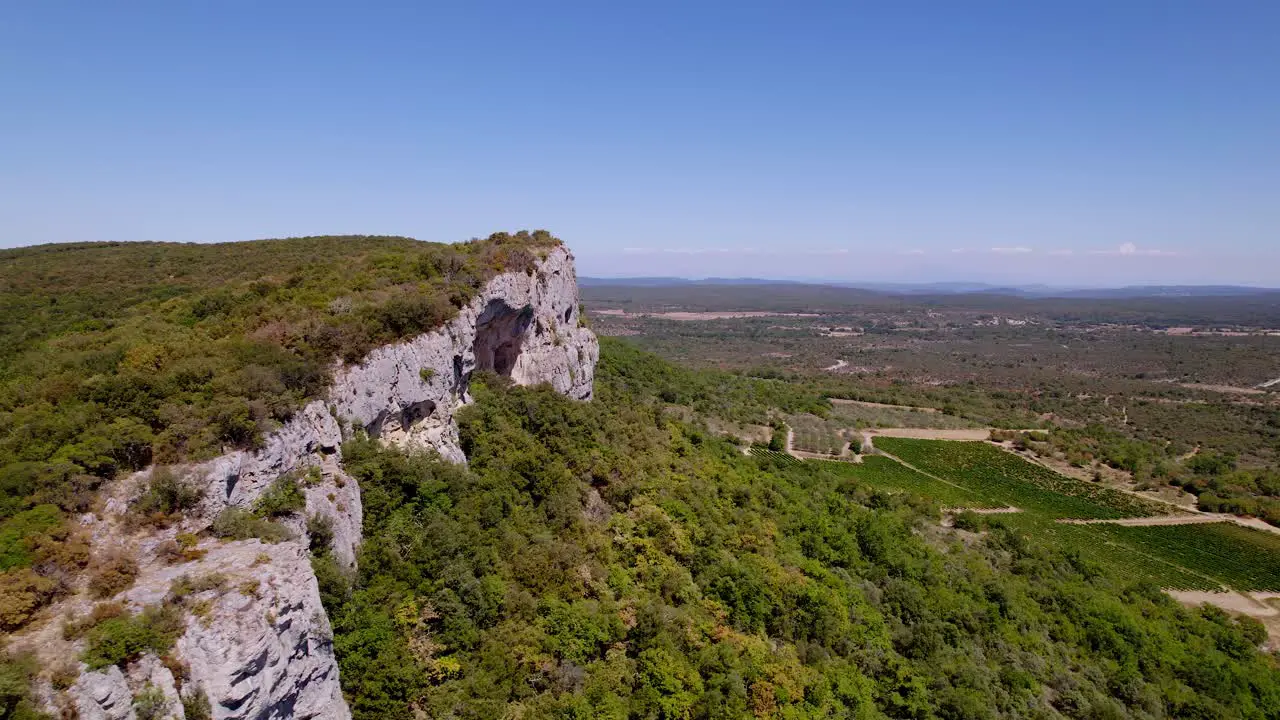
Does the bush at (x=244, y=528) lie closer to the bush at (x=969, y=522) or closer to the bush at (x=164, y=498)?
the bush at (x=164, y=498)

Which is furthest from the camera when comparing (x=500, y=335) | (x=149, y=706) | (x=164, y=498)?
(x=500, y=335)

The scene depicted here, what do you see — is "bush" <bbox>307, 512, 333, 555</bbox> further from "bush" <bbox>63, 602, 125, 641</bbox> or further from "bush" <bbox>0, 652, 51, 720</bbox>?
"bush" <bbox>0, 652, 51, 720</bbox>

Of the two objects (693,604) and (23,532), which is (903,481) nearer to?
(693,604)

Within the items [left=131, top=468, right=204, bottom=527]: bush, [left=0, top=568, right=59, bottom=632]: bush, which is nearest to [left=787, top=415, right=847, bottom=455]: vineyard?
[left=131, top=468, right=204, bottom=527]: bush

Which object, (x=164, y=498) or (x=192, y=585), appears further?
(x=164, y=498)

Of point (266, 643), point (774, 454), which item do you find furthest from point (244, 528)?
point (774, 454)

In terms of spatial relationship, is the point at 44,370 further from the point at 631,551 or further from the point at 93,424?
the point at 631,551

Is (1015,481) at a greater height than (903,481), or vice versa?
(903,481)
